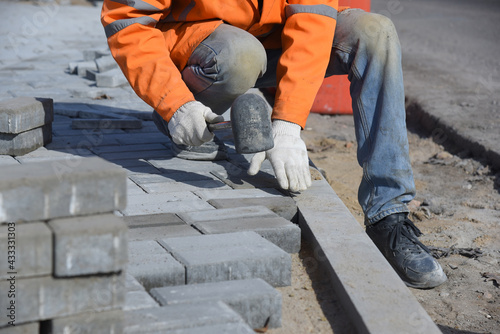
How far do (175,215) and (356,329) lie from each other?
100 centimetres

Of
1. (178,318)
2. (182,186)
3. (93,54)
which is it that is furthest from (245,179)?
(93,54)

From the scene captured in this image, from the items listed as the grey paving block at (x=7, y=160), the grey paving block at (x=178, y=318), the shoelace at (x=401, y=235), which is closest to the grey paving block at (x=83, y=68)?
the grey paving block at (x=7, y=160)

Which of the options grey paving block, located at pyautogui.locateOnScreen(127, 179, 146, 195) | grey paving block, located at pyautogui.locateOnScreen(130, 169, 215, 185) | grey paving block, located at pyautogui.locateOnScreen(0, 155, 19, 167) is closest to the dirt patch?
grey paving block, located at pyautogui.locateOnScreen(130, 169, 215, 185)

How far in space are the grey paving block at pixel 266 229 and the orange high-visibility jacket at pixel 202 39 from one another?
2.03 feet

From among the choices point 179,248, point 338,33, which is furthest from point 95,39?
point 179,248

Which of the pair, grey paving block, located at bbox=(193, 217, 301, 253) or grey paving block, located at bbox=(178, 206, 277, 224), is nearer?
grey paving block, located at bbox=(193, 217, 301, 253)

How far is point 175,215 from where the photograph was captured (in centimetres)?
276

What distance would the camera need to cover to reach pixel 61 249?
1545 mm

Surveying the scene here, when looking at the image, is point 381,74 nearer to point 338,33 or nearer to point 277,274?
point 338,33

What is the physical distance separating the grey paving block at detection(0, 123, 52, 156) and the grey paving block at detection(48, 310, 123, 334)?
209 centimetres

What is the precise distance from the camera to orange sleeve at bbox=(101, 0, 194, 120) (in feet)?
10.0

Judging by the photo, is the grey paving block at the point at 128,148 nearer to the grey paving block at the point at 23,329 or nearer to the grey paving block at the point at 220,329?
the grey paving block at the point at 220,329

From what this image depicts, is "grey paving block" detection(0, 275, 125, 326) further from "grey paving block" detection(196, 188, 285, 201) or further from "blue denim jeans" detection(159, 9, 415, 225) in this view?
"blue denim jeans" detection(159, 9, 415, 225)

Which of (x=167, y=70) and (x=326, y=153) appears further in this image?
Result: (x=326, y=153)
